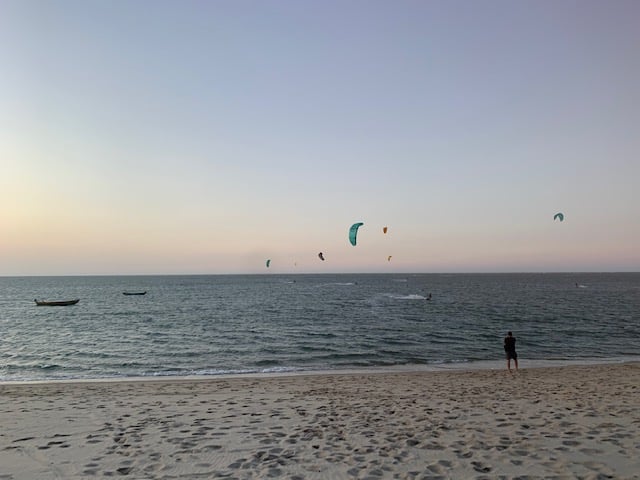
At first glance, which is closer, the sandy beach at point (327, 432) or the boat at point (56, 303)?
the sandy beach at point (327, 432)

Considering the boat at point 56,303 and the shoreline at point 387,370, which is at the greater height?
the shoreline at point 387,370

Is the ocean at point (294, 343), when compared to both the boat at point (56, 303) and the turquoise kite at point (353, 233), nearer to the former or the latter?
the turquoise kite at point (353, 233)

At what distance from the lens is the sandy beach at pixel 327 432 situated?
554cm

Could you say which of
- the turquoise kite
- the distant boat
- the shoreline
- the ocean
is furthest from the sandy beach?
the distant boat

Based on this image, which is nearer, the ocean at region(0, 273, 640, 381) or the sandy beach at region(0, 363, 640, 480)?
the sandy beach at region(0, 363, 640, 480)

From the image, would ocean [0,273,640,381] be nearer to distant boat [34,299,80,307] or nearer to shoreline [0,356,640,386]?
shoreline [0,356,640,386]

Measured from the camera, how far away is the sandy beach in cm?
554

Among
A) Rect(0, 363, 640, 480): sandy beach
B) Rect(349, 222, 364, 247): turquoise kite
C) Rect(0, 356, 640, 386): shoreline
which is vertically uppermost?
Rect(349, 222, 364, 247): turquoise kite

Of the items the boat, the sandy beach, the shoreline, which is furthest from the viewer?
the boat

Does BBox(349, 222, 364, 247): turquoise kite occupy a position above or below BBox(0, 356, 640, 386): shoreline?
above

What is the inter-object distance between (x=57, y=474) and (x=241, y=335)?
73.1 feet

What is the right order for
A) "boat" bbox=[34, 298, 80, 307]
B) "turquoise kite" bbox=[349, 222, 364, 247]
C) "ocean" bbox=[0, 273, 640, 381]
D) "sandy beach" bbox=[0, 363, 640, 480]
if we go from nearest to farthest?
"sandy beach" bbox=[0, 363, 640, 480], "ocean" bbox=[0, 273, 640, 381], "turquoise kite" bbox=[349, 222, 364, 247], "boat" bbox=[34, 298, 80, 307]

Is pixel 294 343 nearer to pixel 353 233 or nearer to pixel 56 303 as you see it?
pixel 353 233

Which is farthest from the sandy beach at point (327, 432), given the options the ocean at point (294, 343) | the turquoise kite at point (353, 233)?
the turquoise kite at point (353, 233)
